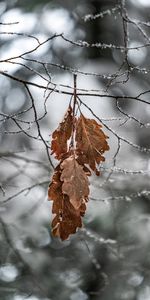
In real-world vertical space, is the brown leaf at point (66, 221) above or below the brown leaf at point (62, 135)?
below

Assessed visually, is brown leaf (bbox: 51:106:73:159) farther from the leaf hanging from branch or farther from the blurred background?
the blurred background

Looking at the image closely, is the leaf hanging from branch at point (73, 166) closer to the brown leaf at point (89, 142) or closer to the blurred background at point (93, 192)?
the brown leaf at point (89, 142)

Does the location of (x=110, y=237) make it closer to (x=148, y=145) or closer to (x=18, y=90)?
(x=148, y=145)

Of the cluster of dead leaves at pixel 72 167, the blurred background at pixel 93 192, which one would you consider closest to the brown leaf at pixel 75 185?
the cluster of dead leaves at pixel 72 167

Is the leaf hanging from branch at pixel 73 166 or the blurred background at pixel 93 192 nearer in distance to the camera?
the leaf hanging from branch at pixel 73 166

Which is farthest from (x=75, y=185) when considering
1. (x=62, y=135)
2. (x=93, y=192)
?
(x=93, y=192)

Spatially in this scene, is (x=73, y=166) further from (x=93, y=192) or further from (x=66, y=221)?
(x=93, y=192)

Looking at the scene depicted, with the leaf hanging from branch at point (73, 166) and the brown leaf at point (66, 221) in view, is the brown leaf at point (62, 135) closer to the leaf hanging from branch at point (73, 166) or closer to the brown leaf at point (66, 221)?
the leaf hanging from branch at point (73, 166)
